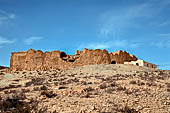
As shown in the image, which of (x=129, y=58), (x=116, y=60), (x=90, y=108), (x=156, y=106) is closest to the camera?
(x=90, y=108)

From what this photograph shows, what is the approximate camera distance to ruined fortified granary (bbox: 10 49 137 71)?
34812 mm

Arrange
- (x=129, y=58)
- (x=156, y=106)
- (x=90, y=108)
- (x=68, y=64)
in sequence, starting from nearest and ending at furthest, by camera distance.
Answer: (x=90, y=108), (x=156, y=106), (x=68, y=64), (x=129, y=58)

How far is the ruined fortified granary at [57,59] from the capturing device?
34.8 m

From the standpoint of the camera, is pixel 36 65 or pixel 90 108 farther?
pixel 36 65

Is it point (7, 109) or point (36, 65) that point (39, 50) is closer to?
point (36, 65)

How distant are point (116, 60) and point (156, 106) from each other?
31805 mm

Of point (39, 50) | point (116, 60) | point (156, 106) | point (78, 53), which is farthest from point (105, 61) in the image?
point (156, 106)

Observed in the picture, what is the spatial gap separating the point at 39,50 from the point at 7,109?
3178 cm

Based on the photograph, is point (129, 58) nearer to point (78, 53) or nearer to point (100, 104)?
point (78, 53)

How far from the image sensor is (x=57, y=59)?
35.4 m

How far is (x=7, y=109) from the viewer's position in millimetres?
5227

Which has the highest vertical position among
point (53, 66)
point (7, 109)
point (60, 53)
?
point (60, 53)

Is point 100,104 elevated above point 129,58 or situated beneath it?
situated beneath

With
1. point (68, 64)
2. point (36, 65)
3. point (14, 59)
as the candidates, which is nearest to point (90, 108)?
point (68, 64)
